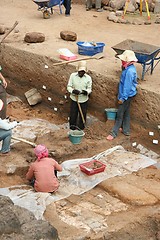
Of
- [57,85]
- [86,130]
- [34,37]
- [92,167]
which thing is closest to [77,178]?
[92,167]

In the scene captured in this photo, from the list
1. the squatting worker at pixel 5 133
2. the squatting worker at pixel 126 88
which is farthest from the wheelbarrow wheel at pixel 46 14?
the squatting worker at pixel 5 133

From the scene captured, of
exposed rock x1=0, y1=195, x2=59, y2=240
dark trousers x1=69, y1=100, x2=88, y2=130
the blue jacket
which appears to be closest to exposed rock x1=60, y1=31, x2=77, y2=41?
dark trousers x1=69, y1=100, x2=88, y2=130

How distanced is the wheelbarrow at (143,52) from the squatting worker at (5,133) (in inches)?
113

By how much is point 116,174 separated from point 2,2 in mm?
10049

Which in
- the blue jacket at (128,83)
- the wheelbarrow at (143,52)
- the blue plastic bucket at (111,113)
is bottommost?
the blue plastic bucket at (111,113)

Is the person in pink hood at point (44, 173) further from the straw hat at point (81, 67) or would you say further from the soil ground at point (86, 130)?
the straw hat at point (81, 67)

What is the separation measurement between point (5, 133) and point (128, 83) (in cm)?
260

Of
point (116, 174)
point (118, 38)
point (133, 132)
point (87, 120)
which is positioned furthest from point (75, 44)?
point (116, 174)

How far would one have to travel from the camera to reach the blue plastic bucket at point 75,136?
416 inches

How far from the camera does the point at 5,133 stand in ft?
31.9

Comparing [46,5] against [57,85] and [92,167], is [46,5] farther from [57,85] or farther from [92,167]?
[92,167]

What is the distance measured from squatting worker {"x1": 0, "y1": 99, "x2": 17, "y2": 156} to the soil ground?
19 cm

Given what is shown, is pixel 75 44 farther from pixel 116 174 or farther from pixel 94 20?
pixel 116 174

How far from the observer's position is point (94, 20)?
15.9 metres
